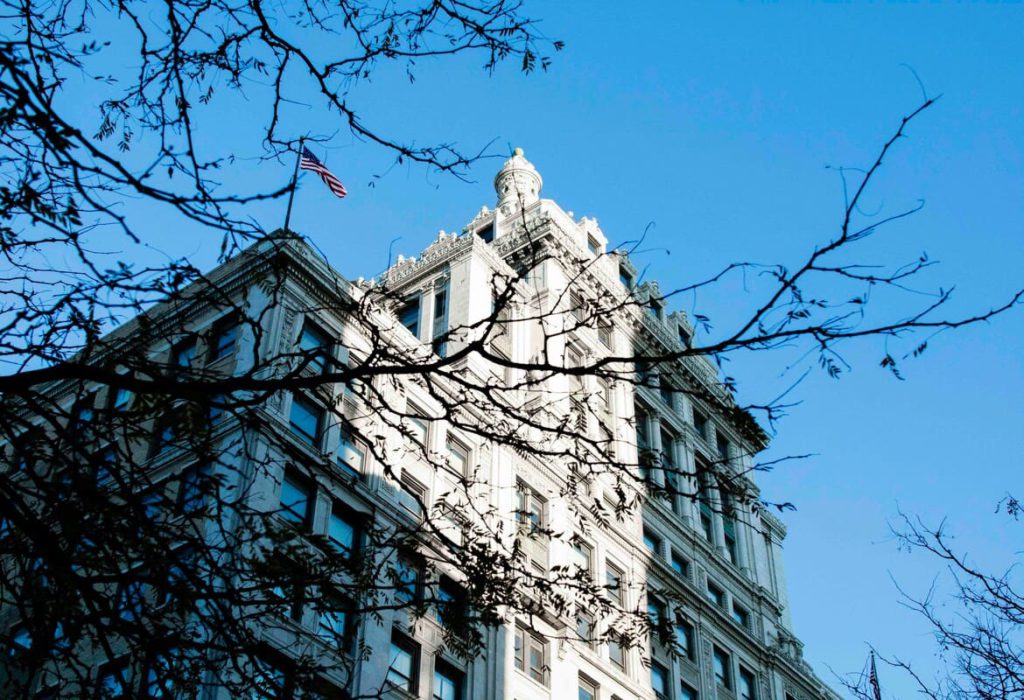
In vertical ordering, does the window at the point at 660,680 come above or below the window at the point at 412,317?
below

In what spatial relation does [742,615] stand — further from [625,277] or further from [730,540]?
[625,277]

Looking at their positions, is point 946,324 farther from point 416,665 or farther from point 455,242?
point 455,242

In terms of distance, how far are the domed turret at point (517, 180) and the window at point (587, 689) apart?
3227cm

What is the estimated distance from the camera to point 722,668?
49.1m

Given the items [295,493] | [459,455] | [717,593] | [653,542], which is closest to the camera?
[295,493]

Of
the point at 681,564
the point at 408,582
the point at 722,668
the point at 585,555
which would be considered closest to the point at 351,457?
the point at 585,555

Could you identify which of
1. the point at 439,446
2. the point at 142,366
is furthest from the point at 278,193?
the point at 439,446

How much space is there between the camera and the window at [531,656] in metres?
38.5

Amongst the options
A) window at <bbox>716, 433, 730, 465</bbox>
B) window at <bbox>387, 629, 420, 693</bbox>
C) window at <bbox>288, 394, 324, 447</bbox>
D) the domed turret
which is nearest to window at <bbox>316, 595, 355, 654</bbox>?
window at <bbox>387, 629, 420, 693</bbox>

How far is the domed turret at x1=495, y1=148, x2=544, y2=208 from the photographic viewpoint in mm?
68500

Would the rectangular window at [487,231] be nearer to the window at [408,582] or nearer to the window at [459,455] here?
the window at [459,455]

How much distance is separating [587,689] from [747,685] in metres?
11.8

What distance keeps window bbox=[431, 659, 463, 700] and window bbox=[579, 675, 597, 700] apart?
608 centimetres

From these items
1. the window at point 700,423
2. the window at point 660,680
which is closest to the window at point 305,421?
the window at point 660,680
